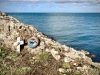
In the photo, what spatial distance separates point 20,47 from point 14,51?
86cm

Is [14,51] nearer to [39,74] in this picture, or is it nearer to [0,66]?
[0,66]

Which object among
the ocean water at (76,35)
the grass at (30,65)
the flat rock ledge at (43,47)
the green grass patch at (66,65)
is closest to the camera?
the grass at (30,65)

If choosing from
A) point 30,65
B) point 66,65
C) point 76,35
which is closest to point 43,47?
point 30,65

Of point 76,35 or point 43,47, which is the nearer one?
point 43,47

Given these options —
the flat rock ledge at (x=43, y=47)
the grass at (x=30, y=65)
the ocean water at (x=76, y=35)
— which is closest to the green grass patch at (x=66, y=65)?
the grass at (x=30, y=65)

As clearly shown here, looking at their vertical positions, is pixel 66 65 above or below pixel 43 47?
below

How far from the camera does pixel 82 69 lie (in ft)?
47.0

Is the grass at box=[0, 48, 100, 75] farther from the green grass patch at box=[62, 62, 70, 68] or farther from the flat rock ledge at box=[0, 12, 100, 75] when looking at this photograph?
the flat rock ledge at box=[0, 12, 100, 75]

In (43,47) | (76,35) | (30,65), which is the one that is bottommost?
(76,35)

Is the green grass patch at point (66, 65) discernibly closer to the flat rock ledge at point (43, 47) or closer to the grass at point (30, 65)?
the grass at point (30, 65)

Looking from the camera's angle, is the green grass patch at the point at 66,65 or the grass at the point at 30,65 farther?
the green grass patch at the point at 66,65

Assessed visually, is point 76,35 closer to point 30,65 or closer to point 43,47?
point 43,47

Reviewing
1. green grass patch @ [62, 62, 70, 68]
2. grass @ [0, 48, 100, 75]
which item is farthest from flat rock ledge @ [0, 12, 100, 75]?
grass @ [0, 48, 100, 75]

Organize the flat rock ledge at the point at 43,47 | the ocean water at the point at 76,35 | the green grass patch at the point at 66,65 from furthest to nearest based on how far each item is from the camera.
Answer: the ocean water at the point at 76,35, the flat rock ledge at the point at 43,47, the green grass patch at the point at 66,65
